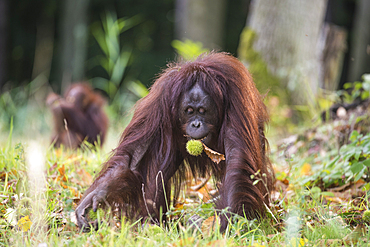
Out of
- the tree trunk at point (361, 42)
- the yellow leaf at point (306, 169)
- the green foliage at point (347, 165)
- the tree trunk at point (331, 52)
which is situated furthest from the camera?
the tree trunk at point (361, 42)

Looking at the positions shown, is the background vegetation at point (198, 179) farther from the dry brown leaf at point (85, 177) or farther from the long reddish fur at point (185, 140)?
the long reddish fur at point (185, 140)

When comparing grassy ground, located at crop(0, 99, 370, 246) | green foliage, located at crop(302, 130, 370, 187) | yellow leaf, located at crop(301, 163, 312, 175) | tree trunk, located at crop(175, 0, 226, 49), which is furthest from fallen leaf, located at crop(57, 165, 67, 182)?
tree trunk, located at crop(175, 0, 226, 49)

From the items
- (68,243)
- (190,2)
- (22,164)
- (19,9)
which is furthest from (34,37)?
(68,243)

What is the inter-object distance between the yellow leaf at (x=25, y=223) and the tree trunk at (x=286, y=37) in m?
4.23

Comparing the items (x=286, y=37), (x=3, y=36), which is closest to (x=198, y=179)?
(x=286, y=37)

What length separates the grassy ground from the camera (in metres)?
1.87

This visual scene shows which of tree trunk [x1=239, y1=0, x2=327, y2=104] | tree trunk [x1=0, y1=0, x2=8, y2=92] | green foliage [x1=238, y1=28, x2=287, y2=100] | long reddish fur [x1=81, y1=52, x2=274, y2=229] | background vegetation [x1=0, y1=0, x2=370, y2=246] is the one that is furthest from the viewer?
tree trunk [x1=0, y1=0, x2=8, y2=92]

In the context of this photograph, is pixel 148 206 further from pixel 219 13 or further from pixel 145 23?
pixel 145 23

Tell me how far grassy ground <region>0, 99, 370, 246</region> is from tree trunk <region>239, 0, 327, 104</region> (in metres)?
2.30

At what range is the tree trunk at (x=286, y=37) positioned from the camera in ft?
18.7

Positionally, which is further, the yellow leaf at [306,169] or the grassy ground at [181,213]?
the yellow leaf at [306,169]

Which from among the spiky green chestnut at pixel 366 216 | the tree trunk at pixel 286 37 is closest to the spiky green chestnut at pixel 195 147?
the spiky green chestnut at pixel 366 216

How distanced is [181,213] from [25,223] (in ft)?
2.88

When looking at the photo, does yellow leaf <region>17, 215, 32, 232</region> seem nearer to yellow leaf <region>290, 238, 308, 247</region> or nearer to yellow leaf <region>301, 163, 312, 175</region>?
yellow leaf <region>290, 238, 308, 247</region>
